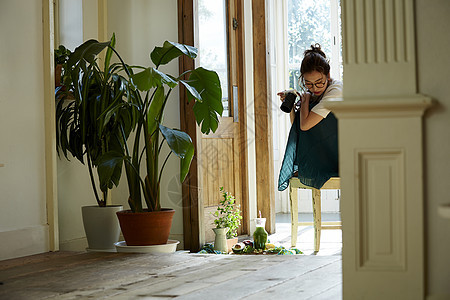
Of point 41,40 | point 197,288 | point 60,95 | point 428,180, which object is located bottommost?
point 197,288

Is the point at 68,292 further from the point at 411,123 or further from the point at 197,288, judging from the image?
the point at 411,123

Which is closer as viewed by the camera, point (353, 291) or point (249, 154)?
point (353, 291)

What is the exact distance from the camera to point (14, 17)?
10.2ft

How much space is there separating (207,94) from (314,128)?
79 cm

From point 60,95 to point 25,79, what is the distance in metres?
0.37

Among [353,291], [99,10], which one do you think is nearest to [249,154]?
[99,10]

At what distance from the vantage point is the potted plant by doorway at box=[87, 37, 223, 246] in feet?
10.1

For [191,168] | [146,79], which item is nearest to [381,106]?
[146,79]

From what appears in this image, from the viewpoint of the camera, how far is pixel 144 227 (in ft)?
10.4

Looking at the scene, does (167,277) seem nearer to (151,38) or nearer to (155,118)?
(155,118)

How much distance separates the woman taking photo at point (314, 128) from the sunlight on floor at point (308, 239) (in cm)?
55

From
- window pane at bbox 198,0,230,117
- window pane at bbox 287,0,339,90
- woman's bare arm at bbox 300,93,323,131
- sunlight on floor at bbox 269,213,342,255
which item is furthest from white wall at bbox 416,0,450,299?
window pane at bbox 287,0,339,90

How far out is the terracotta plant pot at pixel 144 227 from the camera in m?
3.16

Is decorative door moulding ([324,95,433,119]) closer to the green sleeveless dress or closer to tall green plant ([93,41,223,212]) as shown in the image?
tall green plant ([93,41,223,212])
